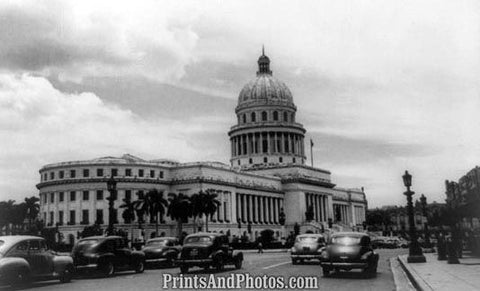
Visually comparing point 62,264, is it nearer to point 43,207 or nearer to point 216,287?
point 216,287

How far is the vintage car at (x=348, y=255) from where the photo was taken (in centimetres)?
2222

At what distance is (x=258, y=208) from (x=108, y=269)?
8805 centimetres

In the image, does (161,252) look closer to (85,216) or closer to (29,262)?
(29,262)

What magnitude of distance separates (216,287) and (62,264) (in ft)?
25.2

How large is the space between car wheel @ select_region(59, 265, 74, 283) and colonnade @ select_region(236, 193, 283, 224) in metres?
79.0

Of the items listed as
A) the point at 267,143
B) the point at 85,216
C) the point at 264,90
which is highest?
the point at 264,90

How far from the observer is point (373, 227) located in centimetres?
17000

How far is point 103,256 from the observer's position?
24.0 metres

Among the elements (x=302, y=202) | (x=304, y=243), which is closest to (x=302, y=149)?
(x=302, y=202)

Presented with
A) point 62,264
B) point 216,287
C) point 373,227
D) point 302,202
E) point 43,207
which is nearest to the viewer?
point 216,287

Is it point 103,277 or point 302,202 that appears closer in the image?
point 103,277

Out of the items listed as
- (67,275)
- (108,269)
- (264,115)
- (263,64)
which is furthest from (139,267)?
Result: (263,64)

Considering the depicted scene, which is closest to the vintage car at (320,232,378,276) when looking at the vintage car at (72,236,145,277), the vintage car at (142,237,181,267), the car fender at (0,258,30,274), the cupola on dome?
the vintage car at (72,236,145,277)

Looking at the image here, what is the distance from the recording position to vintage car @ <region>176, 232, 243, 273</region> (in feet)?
81.0
